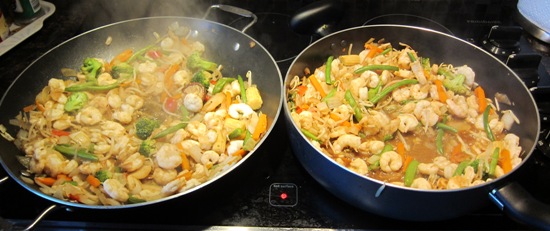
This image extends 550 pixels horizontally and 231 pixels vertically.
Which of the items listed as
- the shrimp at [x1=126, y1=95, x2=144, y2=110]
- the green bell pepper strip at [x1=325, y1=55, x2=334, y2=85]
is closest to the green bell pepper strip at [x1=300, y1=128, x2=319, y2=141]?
the green bell pepper strip at [x1=325, y1=55, x2=334, y2=85]

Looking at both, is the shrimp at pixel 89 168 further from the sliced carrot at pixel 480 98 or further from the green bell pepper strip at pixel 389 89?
the sliced carrot at pixel 480 98

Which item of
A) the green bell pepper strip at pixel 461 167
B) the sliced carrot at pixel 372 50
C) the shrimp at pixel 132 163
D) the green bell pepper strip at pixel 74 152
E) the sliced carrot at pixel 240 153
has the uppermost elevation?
the sliced carrot at pixel 372 50

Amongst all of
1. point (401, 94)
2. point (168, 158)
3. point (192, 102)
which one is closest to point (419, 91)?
point (401, 94)

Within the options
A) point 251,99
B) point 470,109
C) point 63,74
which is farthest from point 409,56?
point 63,74

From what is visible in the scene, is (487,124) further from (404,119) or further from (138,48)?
(138,48)

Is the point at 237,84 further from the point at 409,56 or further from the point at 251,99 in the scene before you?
the point at 409,56

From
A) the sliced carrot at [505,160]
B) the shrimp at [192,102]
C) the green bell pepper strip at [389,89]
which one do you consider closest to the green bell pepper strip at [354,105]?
the green bell pepper strip at [389,89]
